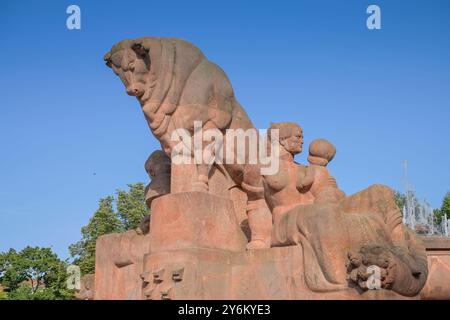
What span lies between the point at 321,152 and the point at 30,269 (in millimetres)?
31714

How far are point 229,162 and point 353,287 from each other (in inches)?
111

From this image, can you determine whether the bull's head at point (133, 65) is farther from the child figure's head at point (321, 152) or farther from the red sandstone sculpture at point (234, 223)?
the child figure's head at point (321, 152)

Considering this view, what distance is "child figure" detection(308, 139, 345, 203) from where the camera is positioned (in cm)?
978

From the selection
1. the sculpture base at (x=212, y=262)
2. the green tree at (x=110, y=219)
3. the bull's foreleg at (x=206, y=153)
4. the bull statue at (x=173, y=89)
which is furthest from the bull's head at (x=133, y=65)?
the green tree at (x=110, y=219)

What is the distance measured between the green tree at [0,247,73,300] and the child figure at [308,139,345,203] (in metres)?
29.6

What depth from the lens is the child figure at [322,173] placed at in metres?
9.78

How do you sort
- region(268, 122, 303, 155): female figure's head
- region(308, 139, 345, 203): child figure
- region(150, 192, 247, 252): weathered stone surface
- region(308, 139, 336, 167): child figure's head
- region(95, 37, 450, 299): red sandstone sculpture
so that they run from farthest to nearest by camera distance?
region(268, 122, 303, 155): female figure's head < region(308, 139, 336, 167): child figure's head < region(308, 139, 345, 203): child figure < region(150, 192, 247, 252): weathered stone surface < region(95, 37, 450, 299): red sandstone sculpture

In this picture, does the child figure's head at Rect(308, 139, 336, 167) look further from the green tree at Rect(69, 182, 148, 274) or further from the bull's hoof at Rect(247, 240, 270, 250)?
the green tree at Rect(69, 182, 148, 274)

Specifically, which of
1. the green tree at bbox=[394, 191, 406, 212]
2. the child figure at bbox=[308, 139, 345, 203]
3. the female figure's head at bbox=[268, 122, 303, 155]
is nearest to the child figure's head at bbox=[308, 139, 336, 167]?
the child figure at bbox=[308, 139, 345, 203]

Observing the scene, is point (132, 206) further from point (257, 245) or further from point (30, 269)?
point (257, 245)

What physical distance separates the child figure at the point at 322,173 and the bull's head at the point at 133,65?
2429 millimetres
